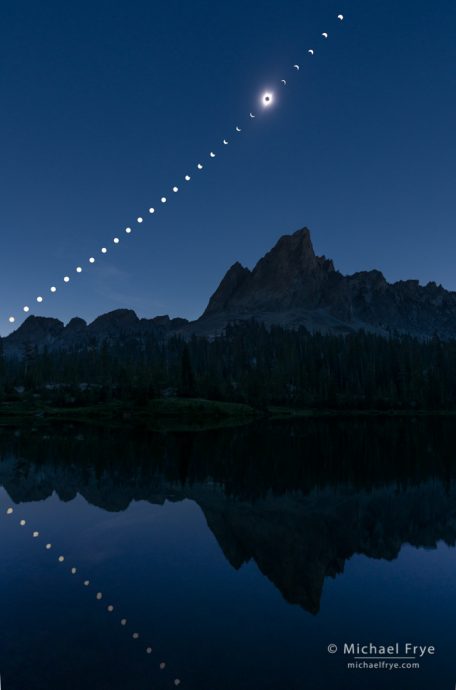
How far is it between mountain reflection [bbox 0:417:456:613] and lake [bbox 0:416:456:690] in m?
0.16

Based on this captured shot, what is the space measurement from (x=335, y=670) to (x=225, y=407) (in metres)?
113

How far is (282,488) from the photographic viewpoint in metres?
34.2

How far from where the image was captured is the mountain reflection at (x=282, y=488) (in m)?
21.9

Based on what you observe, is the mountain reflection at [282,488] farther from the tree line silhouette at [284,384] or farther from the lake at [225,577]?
the tree line silhouette at [284,384]

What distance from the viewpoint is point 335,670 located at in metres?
12.2

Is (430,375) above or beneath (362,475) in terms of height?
above

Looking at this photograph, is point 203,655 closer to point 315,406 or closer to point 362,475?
point 362,475

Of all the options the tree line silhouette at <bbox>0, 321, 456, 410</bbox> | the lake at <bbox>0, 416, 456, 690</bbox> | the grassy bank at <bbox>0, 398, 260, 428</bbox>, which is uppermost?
the tree line silhouette at <bbox>0, 321, 456, 410</bbox>

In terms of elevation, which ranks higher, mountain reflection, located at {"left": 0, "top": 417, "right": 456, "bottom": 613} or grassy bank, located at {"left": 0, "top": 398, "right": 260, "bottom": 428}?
grassy bank, located at {"left": 0, "top": 398, "right": 260, "bottom": 428}

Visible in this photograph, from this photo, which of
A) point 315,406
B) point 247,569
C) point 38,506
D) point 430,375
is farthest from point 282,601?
point 430,375

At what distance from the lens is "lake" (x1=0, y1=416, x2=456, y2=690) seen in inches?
484

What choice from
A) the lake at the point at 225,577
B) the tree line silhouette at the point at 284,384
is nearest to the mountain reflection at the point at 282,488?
the lake at the point at 225,577

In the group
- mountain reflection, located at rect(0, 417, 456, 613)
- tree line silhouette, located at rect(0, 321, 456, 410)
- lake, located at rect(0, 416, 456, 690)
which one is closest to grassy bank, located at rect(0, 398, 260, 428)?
tree line silhouette, located at rect(0, 321, 456, 410)

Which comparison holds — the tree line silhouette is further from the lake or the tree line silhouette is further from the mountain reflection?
the lake
